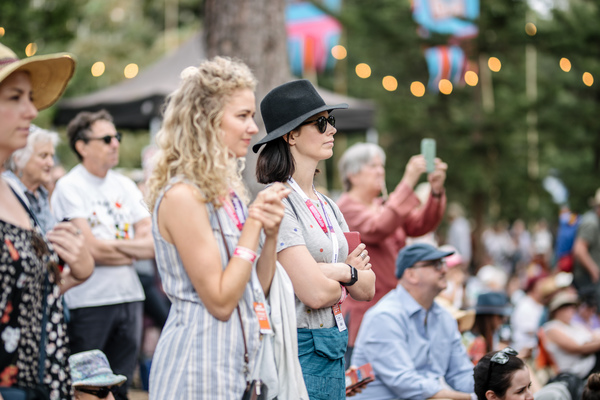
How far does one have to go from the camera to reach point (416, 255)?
14.4 ft

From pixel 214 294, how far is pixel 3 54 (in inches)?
38.1

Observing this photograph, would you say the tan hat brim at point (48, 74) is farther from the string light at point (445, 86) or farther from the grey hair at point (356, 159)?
the string light at point (445, 86)

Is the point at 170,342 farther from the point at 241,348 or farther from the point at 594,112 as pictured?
the point at 594,112

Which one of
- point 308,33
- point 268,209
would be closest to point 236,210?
point 268,209

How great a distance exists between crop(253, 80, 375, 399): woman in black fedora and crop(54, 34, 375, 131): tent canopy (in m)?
5.97

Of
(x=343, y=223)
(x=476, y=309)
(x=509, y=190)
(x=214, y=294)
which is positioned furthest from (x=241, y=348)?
(x=509, y=190)

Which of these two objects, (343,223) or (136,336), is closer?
(343,223)

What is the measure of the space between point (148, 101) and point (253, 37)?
106 inches

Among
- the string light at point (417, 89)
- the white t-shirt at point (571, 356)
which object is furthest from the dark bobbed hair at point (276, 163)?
the string light at point (417, 89)

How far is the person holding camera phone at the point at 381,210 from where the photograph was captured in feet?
15.7

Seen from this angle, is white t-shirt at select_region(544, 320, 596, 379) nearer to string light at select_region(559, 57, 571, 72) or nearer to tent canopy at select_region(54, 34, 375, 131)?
tent canopy at select_region(54, 34, 375, 131)

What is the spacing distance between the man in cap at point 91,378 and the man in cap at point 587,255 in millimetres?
6292

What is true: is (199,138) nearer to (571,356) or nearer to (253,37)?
(253,37)

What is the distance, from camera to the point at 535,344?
7.63 m
